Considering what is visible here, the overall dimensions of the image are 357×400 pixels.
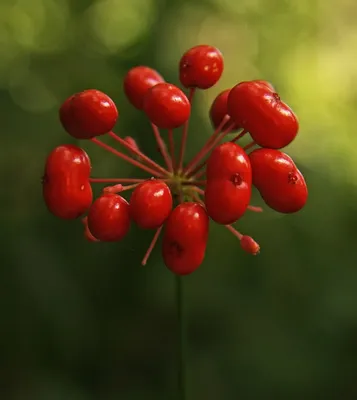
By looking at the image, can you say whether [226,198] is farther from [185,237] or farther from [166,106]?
[166,106]

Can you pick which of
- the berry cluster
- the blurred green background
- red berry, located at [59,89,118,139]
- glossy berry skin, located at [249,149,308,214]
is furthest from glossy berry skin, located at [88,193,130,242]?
the blurred green background

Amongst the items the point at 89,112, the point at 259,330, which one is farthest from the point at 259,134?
the point at 259,330

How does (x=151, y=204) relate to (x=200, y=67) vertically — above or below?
below

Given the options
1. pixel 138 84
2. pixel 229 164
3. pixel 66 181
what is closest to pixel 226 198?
pixel 229 164

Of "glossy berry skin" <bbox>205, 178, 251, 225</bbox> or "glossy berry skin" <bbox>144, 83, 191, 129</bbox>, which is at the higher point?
"glossy berry skin" <bbox>144, 83, 191, 129</bbox>

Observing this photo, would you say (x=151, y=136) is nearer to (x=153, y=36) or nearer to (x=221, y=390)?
(x=153, y=36)

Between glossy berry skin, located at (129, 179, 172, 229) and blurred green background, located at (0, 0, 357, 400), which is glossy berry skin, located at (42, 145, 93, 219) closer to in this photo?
glossy berry skin, located at (129, 179, 172, 229)
